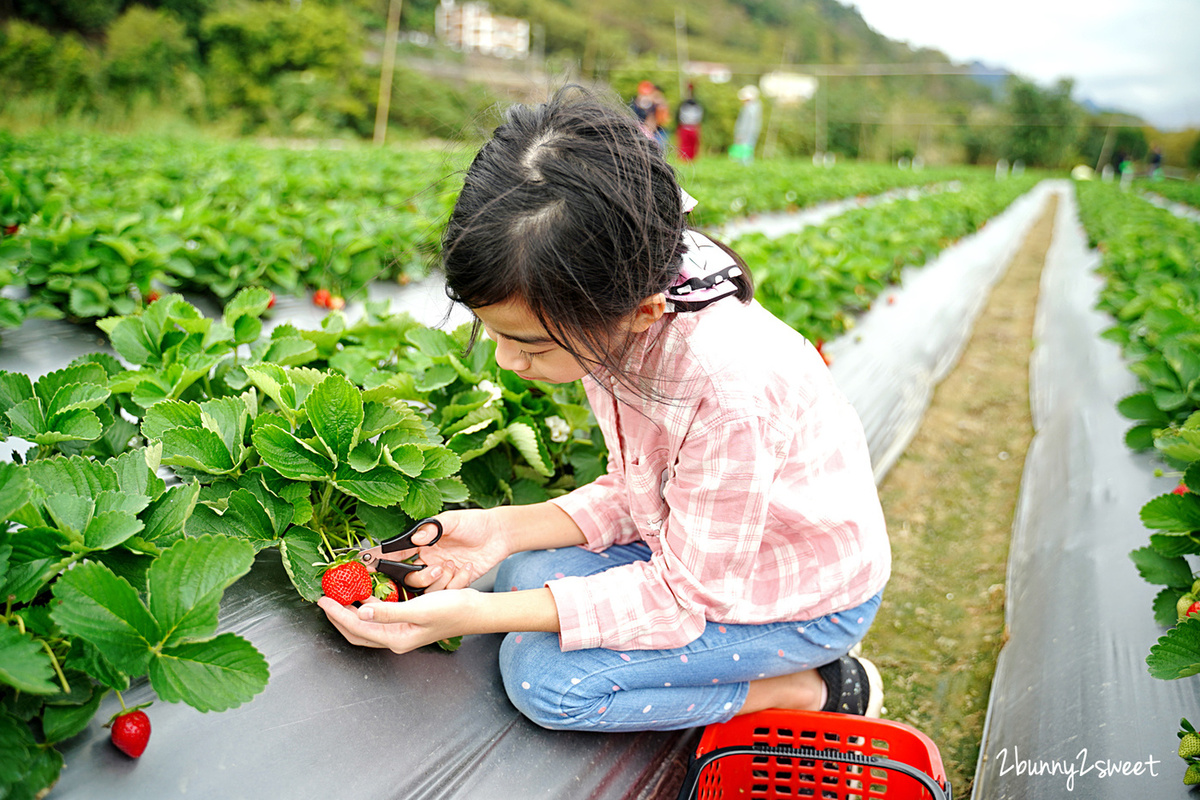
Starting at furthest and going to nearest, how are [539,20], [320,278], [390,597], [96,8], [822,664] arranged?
1. [539,20]
2. [96,8]
3. [320,278]
4. [822,664]
5. [390,597]

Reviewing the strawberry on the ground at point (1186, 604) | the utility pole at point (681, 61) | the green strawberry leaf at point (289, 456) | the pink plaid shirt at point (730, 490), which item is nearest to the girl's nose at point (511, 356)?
the pink plaid shirt at point (730, 490)

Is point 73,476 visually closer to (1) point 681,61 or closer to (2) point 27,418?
(2) point 27,418

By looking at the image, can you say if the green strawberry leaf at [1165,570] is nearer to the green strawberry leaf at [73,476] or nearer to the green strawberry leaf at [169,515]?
the green strawberry leaf at [169,515]

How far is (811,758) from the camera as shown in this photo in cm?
141

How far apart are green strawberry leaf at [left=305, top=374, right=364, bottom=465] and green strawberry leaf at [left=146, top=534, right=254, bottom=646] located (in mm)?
330

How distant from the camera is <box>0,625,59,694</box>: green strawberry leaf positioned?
31.7 inches

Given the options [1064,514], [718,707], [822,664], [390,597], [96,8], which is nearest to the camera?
[390,597]

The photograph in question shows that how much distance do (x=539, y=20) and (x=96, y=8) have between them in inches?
1075

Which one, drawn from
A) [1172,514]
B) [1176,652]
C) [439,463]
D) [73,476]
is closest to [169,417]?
[73,476]

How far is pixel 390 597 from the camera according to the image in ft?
4.25

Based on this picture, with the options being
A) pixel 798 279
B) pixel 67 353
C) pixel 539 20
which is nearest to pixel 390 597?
pixel 67 353

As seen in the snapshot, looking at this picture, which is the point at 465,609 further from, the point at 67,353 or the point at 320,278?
the point at 320,278

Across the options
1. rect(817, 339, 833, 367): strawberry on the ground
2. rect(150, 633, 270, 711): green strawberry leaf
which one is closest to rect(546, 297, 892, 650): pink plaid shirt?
rect(150, 633, 270, 711): green strawberry leaf
